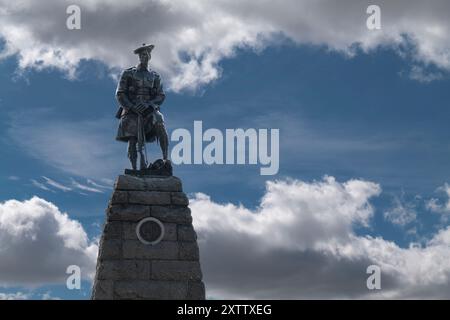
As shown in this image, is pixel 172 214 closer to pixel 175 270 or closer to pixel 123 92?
pixel 175 270

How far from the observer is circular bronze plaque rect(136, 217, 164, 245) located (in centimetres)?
2100

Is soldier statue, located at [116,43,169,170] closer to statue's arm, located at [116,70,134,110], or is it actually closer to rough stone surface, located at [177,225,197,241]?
statue's arm, located at [116,70,134,110]

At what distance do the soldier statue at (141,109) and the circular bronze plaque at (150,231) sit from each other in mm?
1844

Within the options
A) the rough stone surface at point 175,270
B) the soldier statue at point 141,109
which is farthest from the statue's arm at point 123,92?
the rough stone surface at point 175,270

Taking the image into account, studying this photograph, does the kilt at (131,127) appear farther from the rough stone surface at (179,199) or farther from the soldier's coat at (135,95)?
the rough stone surface at (179,199)

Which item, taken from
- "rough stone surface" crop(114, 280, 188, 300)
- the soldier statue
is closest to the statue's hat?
the soldier statue

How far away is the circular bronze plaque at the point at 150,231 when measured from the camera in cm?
2100

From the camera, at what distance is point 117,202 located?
21.3 meters

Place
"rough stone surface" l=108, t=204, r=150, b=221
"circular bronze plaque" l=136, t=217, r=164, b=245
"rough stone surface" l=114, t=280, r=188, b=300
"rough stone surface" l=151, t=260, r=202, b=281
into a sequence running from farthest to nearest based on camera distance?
"rough stone surface" l=108, t=204, r=150, b=221
"circular bronze plaque" l=136, t=217, r=164, b=245
"rough stone surface" l=151, t=260, r=202, b=281
"rough stone surface" l=114, t=280, r=188, b=300
